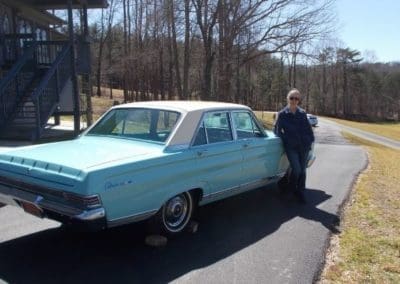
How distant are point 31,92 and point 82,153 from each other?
37.9 feet

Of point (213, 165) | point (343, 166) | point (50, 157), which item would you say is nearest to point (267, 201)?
point (213, 165)

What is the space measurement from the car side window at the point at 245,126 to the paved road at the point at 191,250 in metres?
1.13

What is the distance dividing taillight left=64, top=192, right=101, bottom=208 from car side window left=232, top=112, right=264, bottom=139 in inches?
109

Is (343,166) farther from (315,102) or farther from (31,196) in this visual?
(315,102)

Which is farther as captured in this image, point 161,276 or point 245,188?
point 245,188

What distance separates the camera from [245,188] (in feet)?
21.5

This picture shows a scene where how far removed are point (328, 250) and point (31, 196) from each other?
130 inches

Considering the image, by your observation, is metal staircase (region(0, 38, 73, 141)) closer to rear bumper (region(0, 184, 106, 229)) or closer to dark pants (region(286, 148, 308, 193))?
dark pants (region(286, 148, 308, 193))

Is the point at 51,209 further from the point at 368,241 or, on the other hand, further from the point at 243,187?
the point at 368,241

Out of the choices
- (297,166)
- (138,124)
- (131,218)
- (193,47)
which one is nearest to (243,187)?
(297,166)

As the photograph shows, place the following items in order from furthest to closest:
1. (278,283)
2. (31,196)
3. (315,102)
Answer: (315,102) → (31,196) → (278,283)

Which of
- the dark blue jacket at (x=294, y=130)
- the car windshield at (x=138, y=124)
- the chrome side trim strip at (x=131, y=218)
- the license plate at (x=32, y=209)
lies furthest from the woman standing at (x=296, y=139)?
A: the license plate at (x=32, y=209)

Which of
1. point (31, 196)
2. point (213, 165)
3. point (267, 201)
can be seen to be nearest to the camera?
point (31, 196)

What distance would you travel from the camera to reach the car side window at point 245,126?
655 cm
